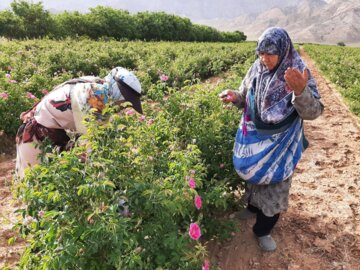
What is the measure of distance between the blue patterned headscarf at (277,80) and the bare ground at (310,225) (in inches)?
50.3

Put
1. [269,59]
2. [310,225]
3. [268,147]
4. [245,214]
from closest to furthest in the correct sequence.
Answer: [269,59]
[268,147]
[245,214]
[310,225]

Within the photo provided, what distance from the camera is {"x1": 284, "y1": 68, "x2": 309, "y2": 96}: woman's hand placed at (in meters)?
2.10

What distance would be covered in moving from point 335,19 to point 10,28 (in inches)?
8305

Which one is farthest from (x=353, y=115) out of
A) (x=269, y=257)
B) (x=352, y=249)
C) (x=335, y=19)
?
(x=335, y=19)

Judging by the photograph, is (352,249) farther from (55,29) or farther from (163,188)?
(55,29)

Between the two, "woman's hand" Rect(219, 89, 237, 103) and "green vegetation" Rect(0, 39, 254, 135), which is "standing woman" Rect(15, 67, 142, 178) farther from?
"woman's hand" Rect(219, 89, 237, 103)

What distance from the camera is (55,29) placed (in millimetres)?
24859

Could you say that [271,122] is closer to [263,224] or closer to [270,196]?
[270,196]

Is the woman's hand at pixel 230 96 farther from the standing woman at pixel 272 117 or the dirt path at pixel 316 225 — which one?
the dirt path at pixel 316 225

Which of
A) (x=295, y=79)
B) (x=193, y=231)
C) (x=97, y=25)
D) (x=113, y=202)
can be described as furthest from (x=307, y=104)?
(x=97, y=25)

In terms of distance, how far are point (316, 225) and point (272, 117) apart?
1.65 m

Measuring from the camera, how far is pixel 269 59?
2326 mm

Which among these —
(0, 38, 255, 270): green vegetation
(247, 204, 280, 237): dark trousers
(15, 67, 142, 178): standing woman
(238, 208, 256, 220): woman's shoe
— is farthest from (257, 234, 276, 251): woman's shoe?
(15, 67, 142, 178): standing woman

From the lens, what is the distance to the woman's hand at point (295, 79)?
210cm
